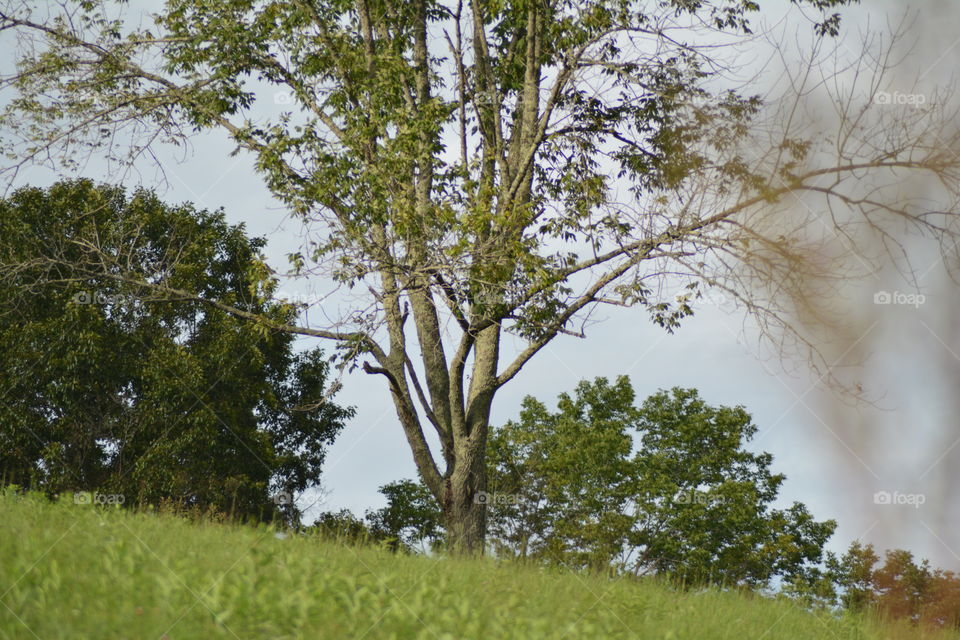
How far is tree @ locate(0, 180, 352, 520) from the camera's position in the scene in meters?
23.0

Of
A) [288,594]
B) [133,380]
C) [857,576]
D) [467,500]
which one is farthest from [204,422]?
[857,576]

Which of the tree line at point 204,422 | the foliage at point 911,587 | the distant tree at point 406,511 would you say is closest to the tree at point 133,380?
the tree line at point 204,422

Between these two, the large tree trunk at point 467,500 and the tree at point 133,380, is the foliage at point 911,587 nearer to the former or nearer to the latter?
the large tree trunk at point 467,500

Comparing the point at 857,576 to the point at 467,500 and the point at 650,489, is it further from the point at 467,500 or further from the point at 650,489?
the point at 650,489

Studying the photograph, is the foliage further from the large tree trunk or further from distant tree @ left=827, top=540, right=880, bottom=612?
the large tree trunk

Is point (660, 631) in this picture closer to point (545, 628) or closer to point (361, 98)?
point (545, 628)

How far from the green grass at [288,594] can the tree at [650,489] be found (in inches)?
853

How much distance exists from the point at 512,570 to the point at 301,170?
743 cm

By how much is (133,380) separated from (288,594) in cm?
2094

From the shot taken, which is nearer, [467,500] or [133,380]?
[467,500]

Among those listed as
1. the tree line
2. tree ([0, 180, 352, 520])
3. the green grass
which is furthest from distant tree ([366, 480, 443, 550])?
the green grass

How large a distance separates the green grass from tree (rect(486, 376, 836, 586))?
21674mm

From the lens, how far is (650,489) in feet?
105

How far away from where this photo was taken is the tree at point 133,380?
2303cm
